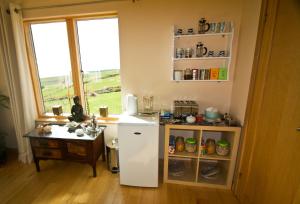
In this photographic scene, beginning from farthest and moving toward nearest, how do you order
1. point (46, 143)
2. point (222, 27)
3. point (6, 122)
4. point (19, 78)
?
point (6, 122), point (19, 78), point (46, 143), point (222, 27)

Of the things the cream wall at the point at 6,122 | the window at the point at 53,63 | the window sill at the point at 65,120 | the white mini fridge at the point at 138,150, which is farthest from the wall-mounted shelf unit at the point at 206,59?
the cream wall at the point at 6,122

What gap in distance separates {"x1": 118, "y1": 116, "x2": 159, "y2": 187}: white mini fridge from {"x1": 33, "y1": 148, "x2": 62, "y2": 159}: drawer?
2.85ft

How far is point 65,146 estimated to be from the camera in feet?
6.56

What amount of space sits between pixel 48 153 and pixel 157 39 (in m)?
2.03

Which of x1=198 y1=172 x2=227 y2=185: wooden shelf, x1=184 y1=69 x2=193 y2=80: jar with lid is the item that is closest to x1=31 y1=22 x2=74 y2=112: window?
x1=184 y1=69 x2=193 y2=80: jar with lid

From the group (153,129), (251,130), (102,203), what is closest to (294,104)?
(251,130)

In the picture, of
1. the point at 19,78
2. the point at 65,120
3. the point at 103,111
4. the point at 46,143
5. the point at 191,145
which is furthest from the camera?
the point at 65,120

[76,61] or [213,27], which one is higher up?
[213,27]

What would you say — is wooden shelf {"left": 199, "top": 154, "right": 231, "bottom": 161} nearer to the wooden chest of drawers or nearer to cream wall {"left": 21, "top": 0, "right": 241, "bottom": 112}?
cream wall {"left": 21, "top": 0, "right": 241, "bottom": 112}

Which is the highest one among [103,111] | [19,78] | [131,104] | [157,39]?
[157,39]

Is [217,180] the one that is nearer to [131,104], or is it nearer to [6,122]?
[131,104]

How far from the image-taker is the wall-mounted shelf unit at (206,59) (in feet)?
6.24

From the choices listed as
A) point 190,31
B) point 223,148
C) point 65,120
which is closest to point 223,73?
point 190,31

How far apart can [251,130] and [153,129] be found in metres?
0.97
